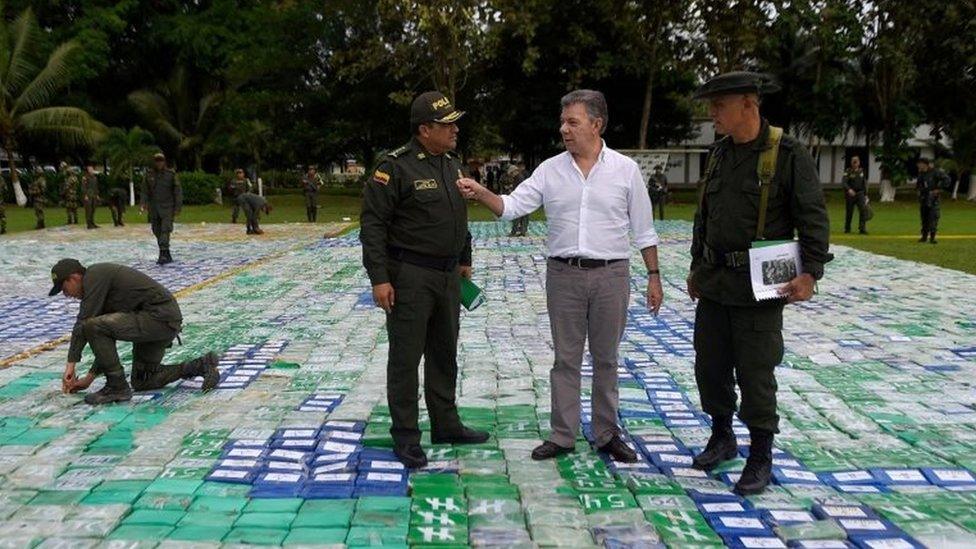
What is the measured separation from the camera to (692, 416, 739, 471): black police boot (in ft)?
15.4

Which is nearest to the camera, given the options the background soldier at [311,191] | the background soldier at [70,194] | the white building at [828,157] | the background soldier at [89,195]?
the background soldier at [89,195]

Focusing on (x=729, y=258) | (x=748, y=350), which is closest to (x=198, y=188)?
(x=729, y=258)

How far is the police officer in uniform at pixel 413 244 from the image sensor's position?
184 inches

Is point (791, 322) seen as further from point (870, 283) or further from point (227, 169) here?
point (227, 169)

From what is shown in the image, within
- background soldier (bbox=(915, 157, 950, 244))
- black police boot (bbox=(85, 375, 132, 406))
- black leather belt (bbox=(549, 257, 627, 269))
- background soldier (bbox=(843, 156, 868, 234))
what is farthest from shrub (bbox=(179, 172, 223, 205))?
black leather belt (bbox=(549, 257, 627, 269))

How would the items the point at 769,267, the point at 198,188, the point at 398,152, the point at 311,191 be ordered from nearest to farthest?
the point at 769,267 → the point at 398,152 → the point at 311,191 → the point at 198,188

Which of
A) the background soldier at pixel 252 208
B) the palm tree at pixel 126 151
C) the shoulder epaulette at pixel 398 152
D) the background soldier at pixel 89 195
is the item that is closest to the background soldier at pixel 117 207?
the background soldier at pixel 89 195

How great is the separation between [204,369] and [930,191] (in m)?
14.8

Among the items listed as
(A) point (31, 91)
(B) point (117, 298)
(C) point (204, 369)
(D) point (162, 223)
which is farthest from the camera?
(A) point (31, 91)

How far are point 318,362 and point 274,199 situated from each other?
36.2m

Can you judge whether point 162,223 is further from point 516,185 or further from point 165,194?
point 516,185

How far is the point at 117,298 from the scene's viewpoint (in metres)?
6.29

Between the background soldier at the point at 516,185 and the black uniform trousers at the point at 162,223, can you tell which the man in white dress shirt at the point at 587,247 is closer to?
the black uniform trousers at the point at 162,223

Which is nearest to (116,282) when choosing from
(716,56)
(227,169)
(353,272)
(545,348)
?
(545,348)
